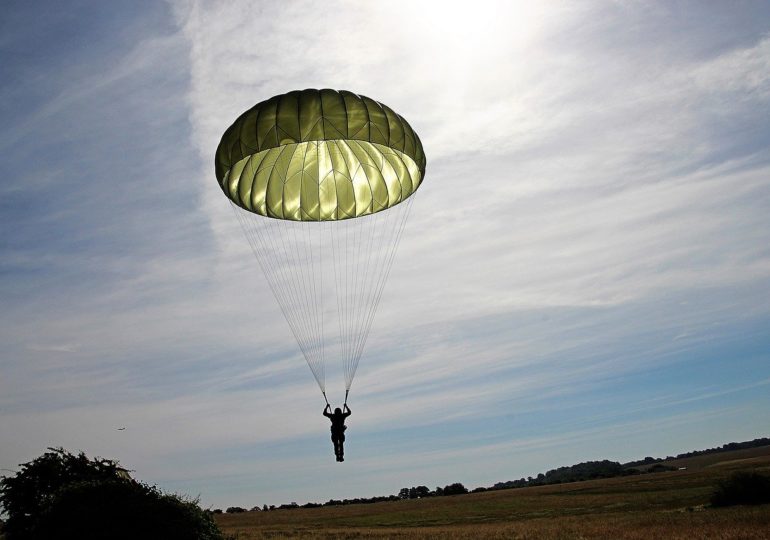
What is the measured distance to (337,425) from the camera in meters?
16.7

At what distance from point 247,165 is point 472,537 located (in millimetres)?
21419

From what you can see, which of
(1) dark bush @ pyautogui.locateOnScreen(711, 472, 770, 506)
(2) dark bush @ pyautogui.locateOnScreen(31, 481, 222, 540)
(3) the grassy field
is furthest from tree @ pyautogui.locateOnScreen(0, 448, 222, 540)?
(1) dark bush @ pyautogui.locateOnScreen(711, 472, 770, 506)

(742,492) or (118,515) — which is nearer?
(118,515)

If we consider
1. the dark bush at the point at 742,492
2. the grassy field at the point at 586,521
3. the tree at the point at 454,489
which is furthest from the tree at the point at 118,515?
the tree at the point at 454,489

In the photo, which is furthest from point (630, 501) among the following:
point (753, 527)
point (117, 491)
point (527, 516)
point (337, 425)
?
point (117, 491)

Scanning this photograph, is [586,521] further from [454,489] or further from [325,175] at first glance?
[454,489]

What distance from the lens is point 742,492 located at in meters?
39.2

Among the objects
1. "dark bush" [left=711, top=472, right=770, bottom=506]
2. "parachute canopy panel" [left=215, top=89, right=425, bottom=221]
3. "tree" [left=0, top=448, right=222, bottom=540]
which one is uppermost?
"parachute canopy panel" [left=215, top=89, right=425, bottom=221]

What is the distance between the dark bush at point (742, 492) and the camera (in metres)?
39.1

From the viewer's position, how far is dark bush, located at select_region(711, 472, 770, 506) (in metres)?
39.1

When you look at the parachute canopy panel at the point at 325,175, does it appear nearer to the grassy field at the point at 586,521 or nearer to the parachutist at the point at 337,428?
the parachutist at the point at 337,428

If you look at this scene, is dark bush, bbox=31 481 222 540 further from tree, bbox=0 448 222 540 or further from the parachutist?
the parachutist

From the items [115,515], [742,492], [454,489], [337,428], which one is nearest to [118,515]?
[115,515]

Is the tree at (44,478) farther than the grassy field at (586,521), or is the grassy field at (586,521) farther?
the grassy field at (586,521)
